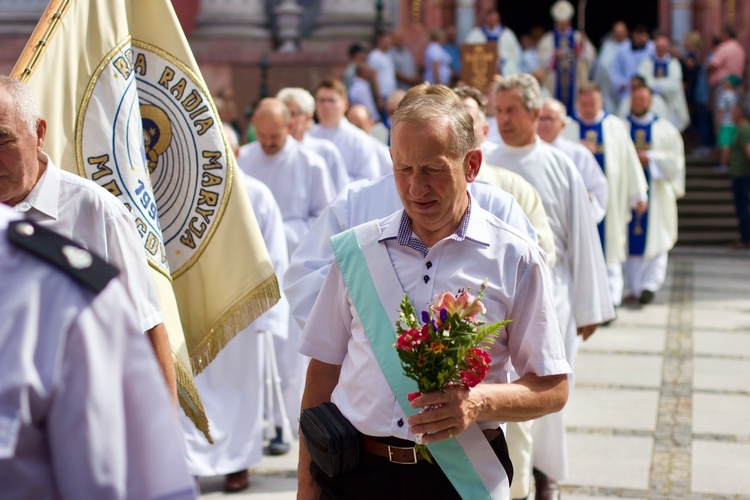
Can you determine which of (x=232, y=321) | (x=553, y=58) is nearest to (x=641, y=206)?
(x=553, y=58)

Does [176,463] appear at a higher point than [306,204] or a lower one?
higher

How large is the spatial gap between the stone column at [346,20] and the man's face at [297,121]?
932 cm

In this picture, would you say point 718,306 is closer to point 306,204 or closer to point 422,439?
point 306,204

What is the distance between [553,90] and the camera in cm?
1761

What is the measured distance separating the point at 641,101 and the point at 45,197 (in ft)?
31.4

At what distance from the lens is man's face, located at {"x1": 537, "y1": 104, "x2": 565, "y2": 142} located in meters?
8.42

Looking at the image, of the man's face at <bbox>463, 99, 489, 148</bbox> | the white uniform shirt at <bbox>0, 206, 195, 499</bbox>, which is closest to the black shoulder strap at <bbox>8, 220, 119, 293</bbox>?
the white uniform shirt at <bbox>0, 206, 195, 499</bbox>

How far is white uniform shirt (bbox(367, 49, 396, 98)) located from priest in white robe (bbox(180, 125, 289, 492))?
10528mm

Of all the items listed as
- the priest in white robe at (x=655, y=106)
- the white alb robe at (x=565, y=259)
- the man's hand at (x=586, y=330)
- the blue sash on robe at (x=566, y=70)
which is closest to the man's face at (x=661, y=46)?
the priest in white robe at (x=655, y=106)

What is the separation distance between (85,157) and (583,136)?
7671mm

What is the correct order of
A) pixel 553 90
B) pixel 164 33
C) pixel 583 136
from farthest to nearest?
pixel 553 90 < pixel 583 136 < pixel 164 33

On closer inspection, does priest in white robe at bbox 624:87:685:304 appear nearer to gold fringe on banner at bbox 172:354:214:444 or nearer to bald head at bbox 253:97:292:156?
bald head at bbox 253:97:292:156

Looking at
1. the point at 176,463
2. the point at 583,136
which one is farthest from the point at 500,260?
the point at 583,136

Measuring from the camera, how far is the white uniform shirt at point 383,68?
16.8 m
